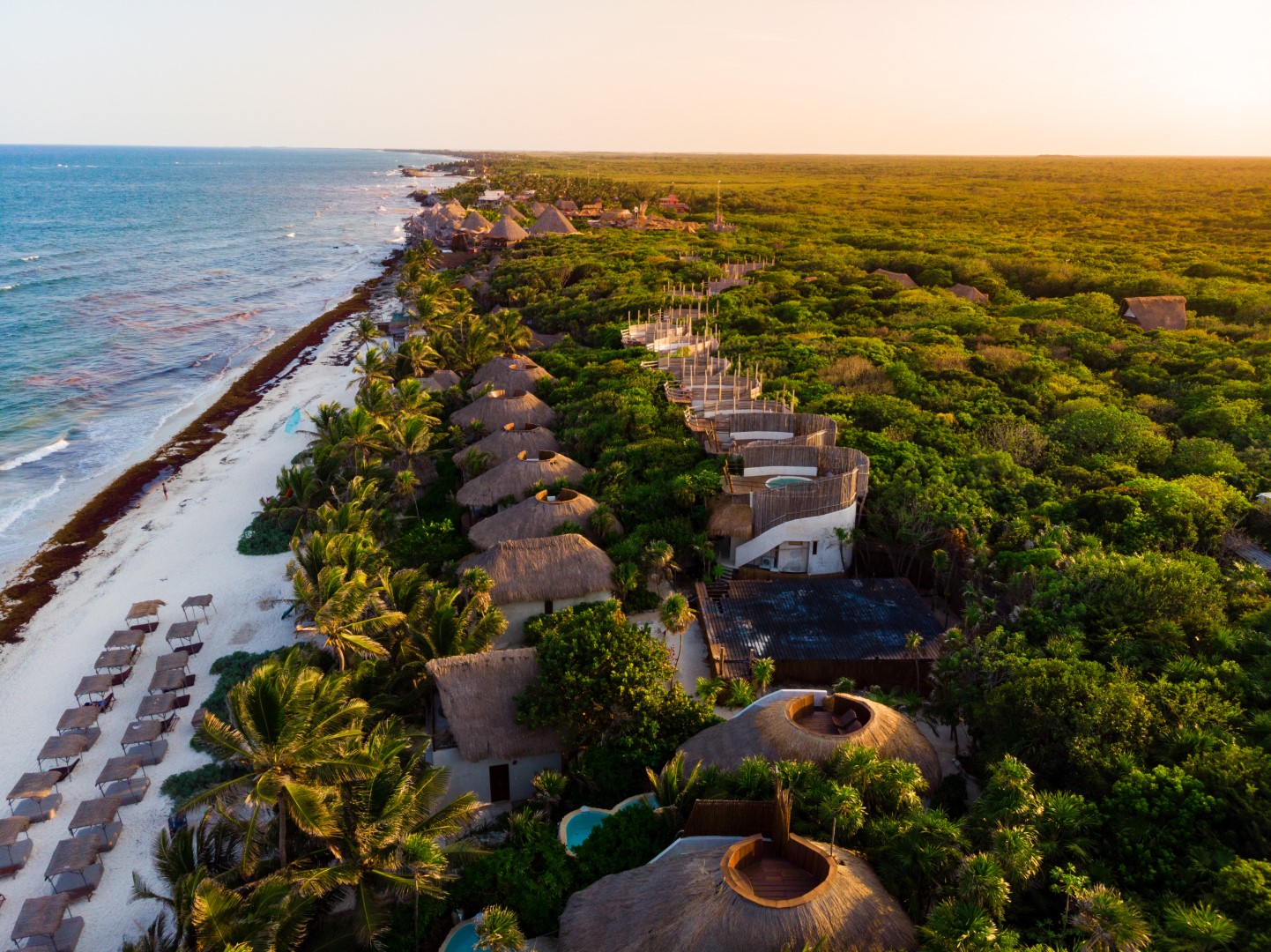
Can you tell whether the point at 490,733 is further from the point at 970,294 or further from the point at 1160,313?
the point at 970,294

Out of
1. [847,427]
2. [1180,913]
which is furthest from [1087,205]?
[1180,913]

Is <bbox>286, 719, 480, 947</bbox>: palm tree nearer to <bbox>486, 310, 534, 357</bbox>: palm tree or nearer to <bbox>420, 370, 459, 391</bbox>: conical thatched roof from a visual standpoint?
<bbox>420, 370, 459, 391</bbox>: conical thatched roof

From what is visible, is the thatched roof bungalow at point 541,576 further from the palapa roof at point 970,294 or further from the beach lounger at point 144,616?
the palapa roof at point 970,294

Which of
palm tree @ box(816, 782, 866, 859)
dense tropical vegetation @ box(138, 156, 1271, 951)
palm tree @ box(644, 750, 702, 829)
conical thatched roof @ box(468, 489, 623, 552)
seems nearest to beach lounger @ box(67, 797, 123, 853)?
dense tropical vegetation @ box(138, 156, 1271, 951)

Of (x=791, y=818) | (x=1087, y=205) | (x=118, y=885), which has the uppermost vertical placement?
(x=1087, y=205)

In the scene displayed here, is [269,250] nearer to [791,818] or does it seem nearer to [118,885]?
[118,885]

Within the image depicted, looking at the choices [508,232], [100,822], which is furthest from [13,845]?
[508,232]

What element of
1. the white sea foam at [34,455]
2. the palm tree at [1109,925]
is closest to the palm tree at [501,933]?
the palm tree at [1109,925]

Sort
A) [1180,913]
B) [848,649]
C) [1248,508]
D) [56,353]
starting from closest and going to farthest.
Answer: [1180,913], [848,649], [1248,508], [56,353]

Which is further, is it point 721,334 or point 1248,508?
point 721,334
